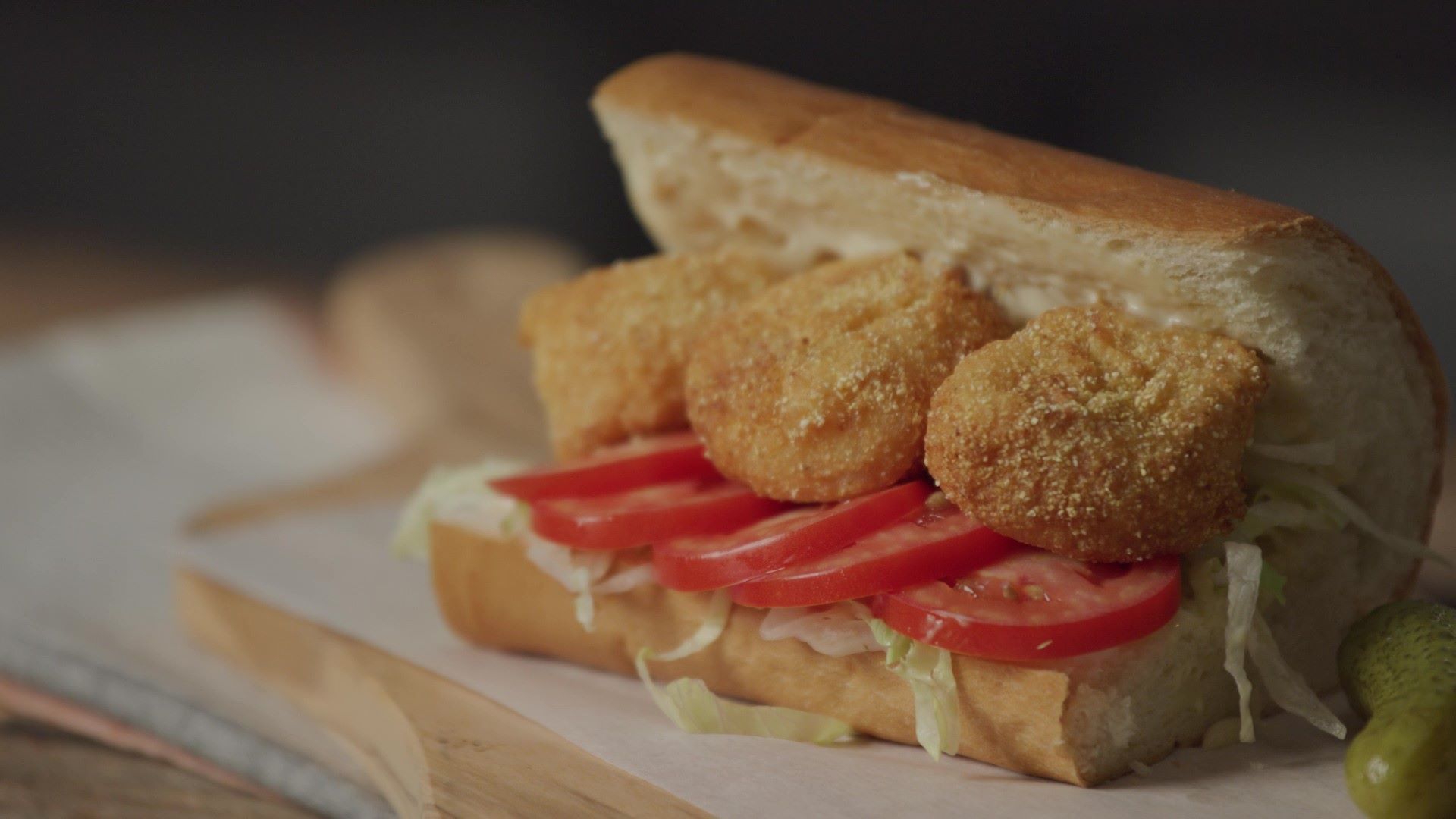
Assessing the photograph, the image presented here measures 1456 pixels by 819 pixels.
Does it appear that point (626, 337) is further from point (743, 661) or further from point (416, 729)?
point (416, 729)

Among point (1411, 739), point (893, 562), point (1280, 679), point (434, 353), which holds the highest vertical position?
point (893, 562)

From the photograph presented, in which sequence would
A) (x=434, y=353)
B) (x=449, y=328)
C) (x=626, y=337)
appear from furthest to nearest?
1. (x=449, y=328)
2. (x=434, y=353)
3. (x=626, y=337)

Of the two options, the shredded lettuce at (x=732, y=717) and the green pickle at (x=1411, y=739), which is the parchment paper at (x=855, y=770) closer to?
the shredded lettuce at (x=732, y=717)

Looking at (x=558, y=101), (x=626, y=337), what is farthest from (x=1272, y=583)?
(x=558, y=101)

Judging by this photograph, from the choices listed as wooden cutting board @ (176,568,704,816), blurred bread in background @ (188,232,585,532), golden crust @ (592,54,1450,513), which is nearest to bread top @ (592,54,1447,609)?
golden crust @ (592,54,1450,513)

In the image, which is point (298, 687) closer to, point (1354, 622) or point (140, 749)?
point (140, 749)

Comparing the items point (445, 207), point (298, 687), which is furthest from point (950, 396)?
point (445, 207)
